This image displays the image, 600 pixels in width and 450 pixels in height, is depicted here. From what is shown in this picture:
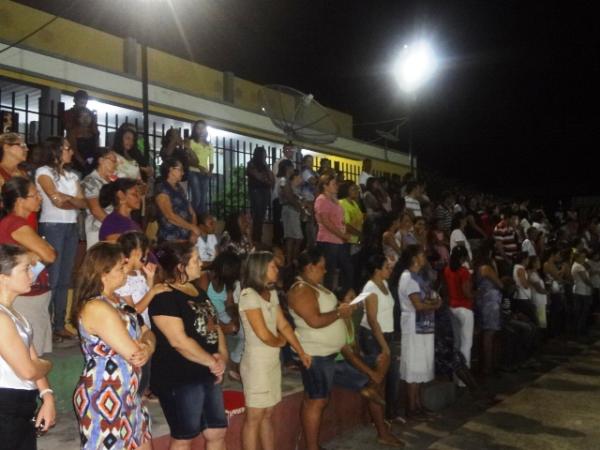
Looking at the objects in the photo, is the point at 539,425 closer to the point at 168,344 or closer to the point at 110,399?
the point at 168,344

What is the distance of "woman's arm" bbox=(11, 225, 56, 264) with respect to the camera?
3.93m

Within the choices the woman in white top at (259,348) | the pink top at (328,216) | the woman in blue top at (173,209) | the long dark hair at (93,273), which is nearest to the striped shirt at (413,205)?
the pink top at (328,216)

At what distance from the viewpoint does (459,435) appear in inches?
255

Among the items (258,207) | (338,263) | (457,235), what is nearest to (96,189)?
(258,207)

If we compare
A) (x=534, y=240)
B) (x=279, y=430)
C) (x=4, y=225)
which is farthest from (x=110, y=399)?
(x=534, y=240)

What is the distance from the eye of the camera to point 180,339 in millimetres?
3775

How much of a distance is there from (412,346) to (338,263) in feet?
5.95

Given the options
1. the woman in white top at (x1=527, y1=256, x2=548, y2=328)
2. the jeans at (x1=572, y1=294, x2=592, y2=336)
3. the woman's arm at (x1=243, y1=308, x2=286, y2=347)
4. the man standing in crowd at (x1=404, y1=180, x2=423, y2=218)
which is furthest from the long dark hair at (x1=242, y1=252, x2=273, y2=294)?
the jeans at (x1=572, y1=294, x2=592, y2=336)

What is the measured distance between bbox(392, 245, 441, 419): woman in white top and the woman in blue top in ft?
8.88

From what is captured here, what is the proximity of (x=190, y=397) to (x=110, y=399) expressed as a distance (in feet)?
2.33

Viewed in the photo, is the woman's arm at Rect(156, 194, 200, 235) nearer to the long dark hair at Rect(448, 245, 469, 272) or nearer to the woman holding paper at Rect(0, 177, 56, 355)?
the woman holding paper at Rect(0, 177, 56, 355)

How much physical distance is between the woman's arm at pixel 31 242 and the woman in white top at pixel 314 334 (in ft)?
7.46

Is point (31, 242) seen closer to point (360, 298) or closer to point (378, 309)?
point (360, 298)

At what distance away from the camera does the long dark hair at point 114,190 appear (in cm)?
509
